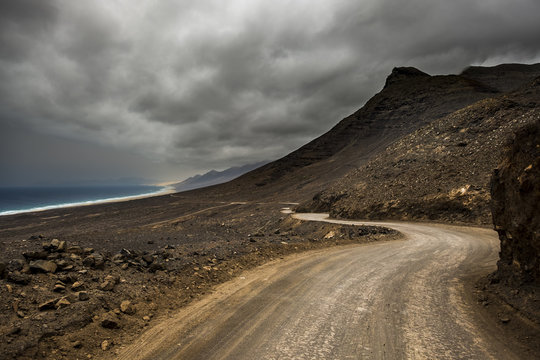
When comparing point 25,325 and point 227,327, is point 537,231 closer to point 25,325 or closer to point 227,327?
point 227,327

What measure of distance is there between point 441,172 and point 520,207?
26.0 meters

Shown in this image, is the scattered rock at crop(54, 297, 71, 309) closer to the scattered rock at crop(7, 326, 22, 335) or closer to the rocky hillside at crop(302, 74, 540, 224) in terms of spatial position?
the scattered rock at crop(7, 326, 22, 335)

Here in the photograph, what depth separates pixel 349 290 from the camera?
7.32m

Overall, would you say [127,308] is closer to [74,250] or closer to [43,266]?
[43,266]

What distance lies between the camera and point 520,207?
590 centimetres

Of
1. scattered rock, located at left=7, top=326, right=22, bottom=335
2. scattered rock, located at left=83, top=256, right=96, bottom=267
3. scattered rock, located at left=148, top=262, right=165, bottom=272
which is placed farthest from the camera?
scattered rock, located at left=148, top=262, right=165, bottom=272

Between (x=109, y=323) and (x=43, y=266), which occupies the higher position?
(x=43, y=266)

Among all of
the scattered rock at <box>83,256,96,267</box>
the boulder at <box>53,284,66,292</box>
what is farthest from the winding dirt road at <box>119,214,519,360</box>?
the scattered rock at <box>83,256,96,267</box>

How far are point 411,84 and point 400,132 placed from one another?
3984 cm

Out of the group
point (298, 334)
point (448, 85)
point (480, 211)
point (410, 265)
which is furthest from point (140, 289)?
point (448, 85)

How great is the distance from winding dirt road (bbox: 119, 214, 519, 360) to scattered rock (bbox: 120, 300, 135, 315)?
0.85 meters

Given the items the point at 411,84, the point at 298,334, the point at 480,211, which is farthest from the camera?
the point at 411,84

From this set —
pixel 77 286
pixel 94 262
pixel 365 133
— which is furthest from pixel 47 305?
pixel 365 133

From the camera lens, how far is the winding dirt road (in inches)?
177
